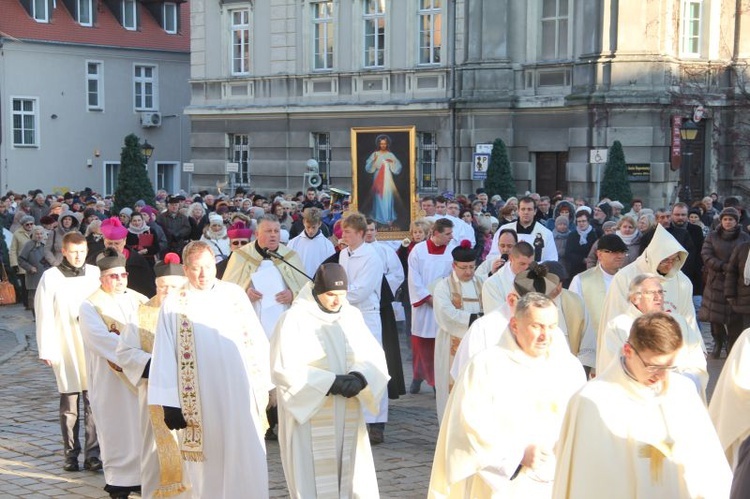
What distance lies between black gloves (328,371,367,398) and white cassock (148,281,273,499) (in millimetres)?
695

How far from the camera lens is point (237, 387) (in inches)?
327

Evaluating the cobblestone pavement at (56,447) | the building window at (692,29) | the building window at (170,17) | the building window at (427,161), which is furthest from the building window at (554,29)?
the building window at (170,17)

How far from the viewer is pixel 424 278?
514 inches

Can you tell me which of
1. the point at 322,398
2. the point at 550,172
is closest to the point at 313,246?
the point at 322,398

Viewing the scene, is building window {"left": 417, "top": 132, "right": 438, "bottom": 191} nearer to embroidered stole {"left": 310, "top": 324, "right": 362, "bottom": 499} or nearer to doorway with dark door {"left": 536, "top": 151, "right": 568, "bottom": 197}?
doorway with dark door {"left": 536, "top": 151, "right": 568, "bottom": 197}

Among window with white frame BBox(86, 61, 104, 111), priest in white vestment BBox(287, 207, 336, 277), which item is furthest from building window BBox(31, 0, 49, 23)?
priest in white vestment BBox(287, 207, 336, 277)

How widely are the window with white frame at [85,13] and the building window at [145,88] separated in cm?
250

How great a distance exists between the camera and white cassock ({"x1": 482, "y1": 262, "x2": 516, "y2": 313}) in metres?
9.65

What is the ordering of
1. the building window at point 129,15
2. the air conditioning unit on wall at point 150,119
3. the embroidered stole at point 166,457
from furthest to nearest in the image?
the building window at point 129,15, the air conditioning unit on wall at point 150,119, the embroidered stole at point 166,457

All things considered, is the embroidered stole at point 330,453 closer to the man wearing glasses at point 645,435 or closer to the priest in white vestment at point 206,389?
the priest in white vestment at point 206,389

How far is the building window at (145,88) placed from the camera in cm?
4781

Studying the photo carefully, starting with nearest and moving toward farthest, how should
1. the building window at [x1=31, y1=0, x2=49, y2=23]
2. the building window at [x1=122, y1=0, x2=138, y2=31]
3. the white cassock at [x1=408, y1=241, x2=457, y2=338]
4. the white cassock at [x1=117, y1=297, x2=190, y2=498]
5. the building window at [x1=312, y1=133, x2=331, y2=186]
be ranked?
the white cassock at [x1=117, y1=297, x2=190, y2=498]
the white cassock at [x1=408, y1=241, x2=457, y2=338]
the building window at [x1=312, y1=133, x2=331, y2=186]
the building window at [x1=31, y1=0, x2=49, y2=23]
the building window at [x1=122, y1=0, x2=138, y2=31]

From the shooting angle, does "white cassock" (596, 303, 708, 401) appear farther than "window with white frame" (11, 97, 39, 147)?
No

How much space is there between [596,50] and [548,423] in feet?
81.6
